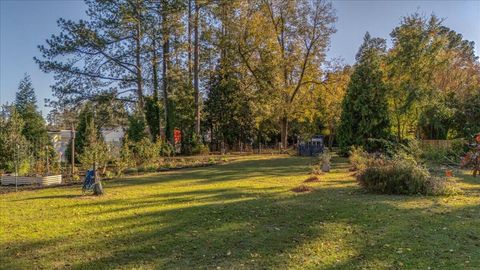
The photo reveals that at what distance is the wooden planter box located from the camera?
1197 centimetres

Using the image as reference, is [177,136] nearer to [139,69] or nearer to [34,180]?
[139,69]

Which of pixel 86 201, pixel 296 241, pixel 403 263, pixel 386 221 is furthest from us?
pixel 86 201

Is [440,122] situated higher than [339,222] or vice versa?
[440,122]

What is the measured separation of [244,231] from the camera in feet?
18.4

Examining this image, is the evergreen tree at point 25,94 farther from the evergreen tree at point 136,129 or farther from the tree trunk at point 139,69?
the evergreen tree at point 136,129

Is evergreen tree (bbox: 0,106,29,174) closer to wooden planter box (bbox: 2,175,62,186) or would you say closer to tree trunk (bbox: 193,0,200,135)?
wooden planter box (bbox: 2,175,62,186)

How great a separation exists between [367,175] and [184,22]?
2030 cm

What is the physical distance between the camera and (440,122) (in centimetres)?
2392

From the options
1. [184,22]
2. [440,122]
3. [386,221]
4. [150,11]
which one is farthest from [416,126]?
[386,221]

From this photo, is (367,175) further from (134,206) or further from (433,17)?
(433,17)

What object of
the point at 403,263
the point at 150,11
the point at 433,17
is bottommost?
the point at 403,263

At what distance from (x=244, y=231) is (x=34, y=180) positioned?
915 cm

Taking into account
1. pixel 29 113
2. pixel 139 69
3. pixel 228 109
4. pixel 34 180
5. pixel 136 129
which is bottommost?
pixel 34 180

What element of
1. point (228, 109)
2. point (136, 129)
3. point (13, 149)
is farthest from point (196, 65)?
point (13, 149)
